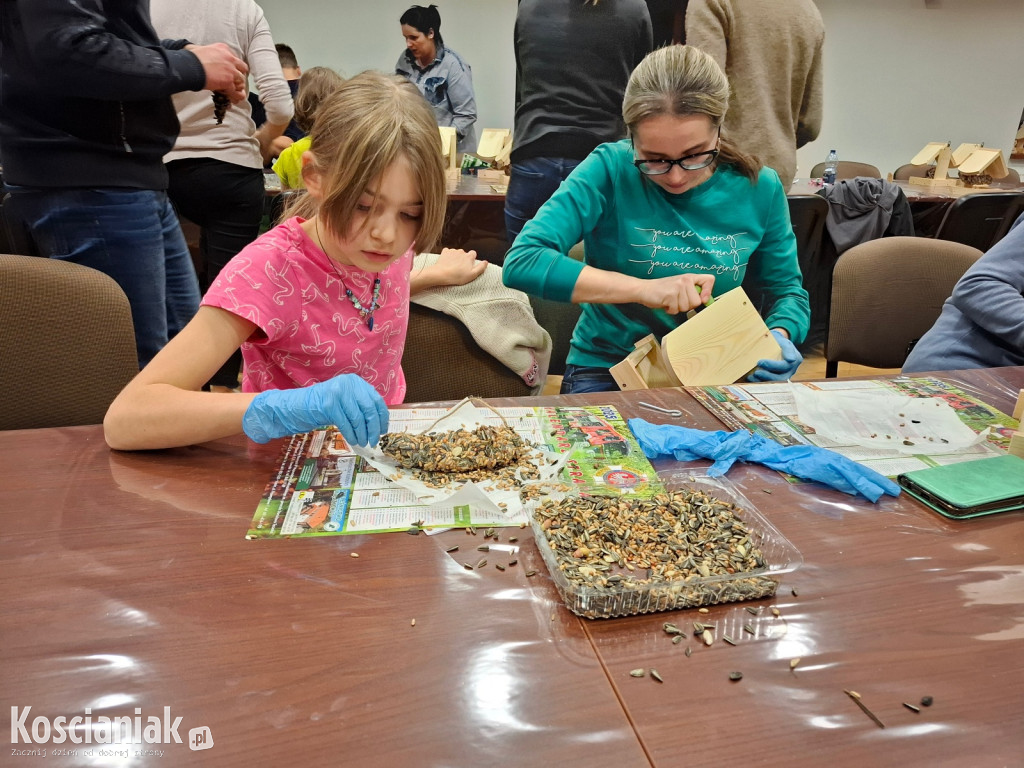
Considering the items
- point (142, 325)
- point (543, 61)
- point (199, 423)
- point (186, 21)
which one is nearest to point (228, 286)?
point (199, 423)

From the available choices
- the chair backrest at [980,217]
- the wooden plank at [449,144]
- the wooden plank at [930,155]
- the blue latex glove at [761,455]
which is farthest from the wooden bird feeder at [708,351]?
the wooden plank at [930,155]

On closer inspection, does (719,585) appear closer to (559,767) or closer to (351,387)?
(559,767)

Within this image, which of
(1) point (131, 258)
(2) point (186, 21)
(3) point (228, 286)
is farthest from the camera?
(2) point (186, 21)

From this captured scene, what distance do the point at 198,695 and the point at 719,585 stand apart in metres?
0.48

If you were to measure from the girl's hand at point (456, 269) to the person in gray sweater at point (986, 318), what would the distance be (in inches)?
41.7

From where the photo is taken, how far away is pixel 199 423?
0.98 meters

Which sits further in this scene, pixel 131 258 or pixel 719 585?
pixel 131 258

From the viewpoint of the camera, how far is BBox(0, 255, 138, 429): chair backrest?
1.24m

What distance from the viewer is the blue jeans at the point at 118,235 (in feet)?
5.47

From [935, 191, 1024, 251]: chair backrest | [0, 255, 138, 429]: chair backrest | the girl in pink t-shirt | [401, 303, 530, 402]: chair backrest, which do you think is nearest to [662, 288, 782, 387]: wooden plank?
[401, 303, 530, 402]: chair backrest

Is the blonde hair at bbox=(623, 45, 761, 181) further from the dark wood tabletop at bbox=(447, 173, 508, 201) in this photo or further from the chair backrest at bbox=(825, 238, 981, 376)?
the dark wood tabletop at bbox=(447, 173, 508, 201)

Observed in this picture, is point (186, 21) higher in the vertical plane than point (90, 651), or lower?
higher

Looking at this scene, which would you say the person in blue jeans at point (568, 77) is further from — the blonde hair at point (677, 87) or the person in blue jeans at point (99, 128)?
the person in blue jeans at point (99, 128)

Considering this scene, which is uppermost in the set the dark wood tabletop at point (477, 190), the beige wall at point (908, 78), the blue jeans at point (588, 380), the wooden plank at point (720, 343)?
the beige wall at point (908, 78)
